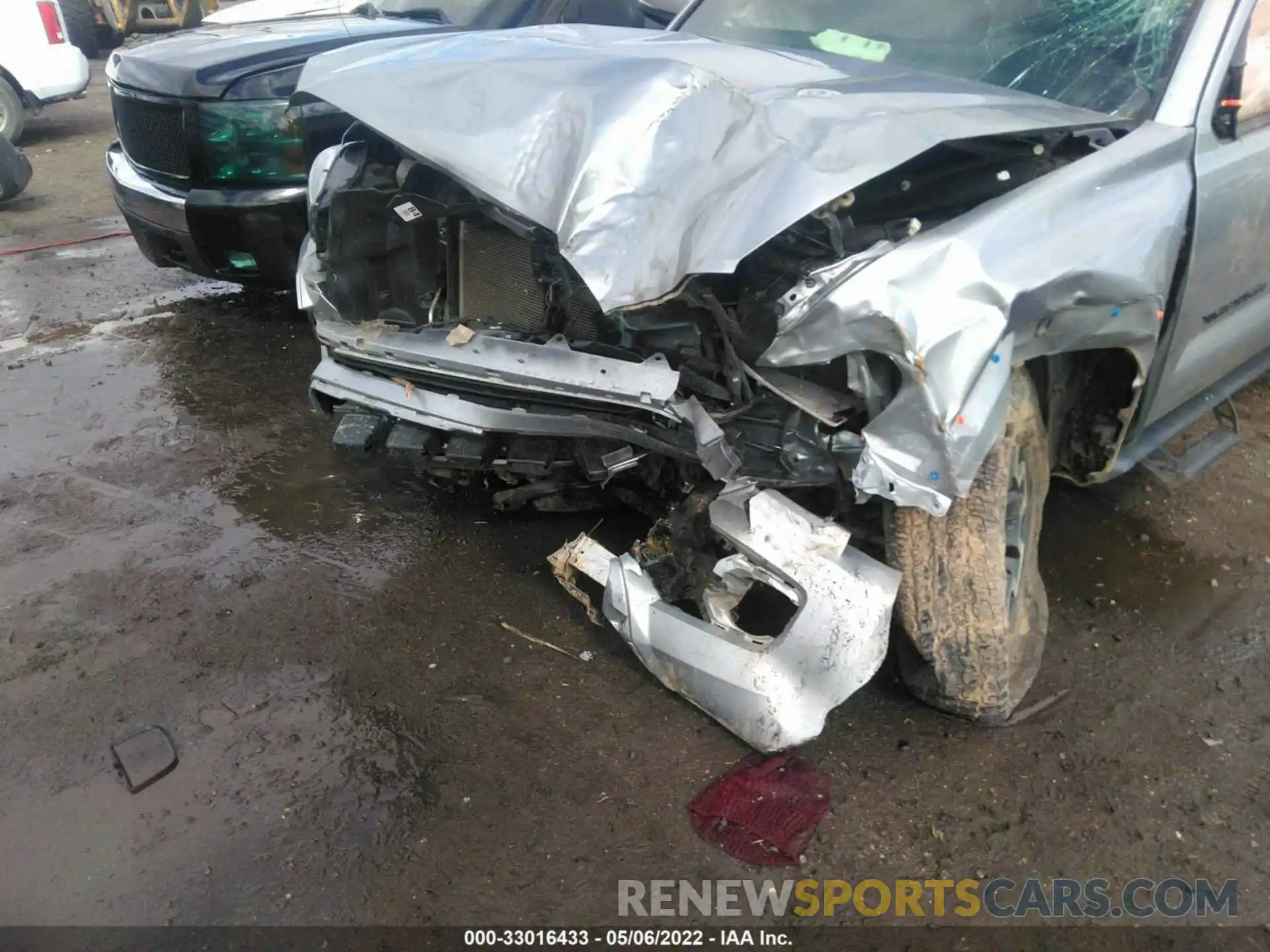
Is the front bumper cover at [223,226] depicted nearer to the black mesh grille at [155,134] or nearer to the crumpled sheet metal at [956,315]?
the black mesh grille at [155,134]

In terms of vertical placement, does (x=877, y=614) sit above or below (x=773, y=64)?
below

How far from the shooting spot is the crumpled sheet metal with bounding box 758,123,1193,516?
197 centimetres

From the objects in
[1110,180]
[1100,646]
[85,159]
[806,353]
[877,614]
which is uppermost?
[1110,180]

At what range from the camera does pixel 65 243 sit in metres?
6.27

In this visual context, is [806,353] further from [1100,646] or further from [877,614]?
[1100,646]

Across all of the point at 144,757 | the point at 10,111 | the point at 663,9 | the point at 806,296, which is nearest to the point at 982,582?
the point at 806,296

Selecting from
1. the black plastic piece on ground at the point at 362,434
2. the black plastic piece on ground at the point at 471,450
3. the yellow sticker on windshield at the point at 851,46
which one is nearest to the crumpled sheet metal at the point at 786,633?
the black plastic piece on ground at the point at 471,450

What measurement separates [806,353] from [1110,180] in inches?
38.2

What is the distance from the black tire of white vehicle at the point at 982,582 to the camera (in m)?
2.28

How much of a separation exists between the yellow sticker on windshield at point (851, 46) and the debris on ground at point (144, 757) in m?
2.85

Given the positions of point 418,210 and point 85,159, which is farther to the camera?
point 85,159

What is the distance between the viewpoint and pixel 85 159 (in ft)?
27.6

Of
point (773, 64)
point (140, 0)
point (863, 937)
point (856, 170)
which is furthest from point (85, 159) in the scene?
point (863, 937)
